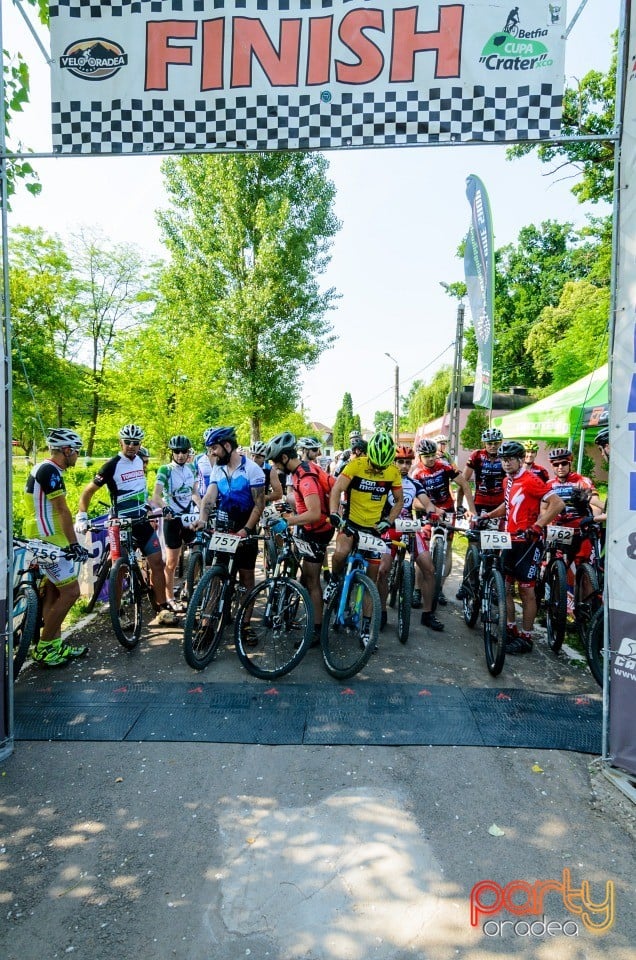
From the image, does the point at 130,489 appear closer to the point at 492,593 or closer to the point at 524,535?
the point at 492,593

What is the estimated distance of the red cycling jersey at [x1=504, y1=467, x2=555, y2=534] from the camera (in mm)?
5465

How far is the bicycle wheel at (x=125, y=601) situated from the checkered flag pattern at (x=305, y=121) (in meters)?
3.51

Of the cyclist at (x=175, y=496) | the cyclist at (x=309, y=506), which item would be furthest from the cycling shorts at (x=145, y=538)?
the cyclist at (x=309, y=506)

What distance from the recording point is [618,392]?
3.33 metres

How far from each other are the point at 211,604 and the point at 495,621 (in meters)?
2.54

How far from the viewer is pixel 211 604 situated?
487cm

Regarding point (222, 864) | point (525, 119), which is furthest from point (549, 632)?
point (525, 119)

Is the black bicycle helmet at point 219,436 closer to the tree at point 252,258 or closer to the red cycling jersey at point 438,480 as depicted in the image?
the red cycling jersey at point 438,480

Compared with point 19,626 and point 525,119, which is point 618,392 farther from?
point 19,626

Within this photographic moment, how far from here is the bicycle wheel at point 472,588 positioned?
19.6 ft

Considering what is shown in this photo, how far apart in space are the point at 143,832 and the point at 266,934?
94 centimetres

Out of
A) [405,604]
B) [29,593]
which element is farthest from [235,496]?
[405,604]

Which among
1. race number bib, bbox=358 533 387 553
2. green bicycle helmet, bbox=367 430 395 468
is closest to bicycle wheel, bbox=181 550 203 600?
race number bib, bbox=358 533 387 553

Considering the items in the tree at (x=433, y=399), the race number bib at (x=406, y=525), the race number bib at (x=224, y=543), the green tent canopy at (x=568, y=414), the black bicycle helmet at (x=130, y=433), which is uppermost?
the tree at (x=433, y=399)
